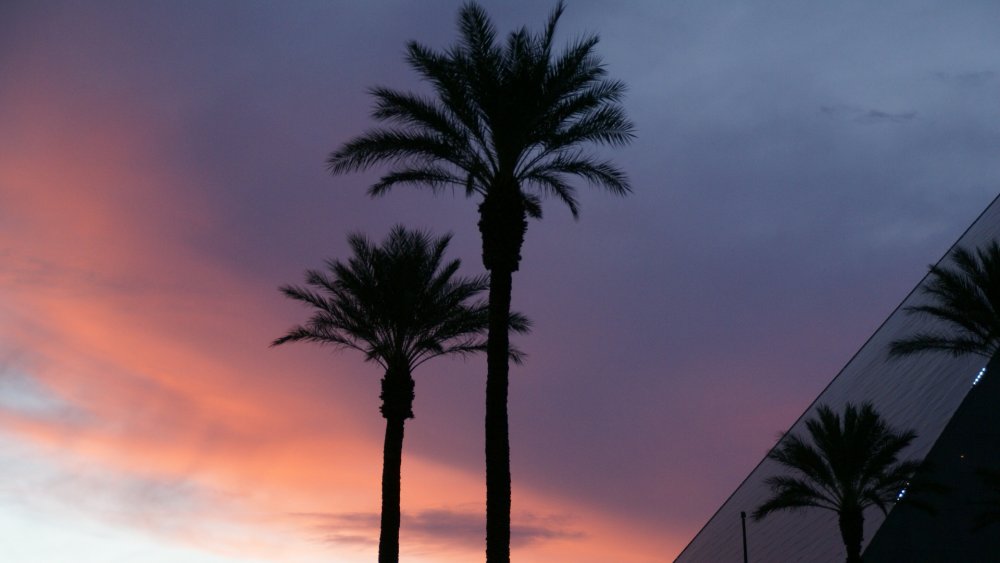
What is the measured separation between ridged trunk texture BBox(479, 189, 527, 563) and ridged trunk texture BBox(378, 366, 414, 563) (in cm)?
692

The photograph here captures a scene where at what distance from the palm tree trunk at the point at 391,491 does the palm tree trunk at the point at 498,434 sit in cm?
720

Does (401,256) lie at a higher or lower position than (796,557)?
higher

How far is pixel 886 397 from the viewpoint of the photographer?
49.0 meters

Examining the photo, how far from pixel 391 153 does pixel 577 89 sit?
3941 millimetres

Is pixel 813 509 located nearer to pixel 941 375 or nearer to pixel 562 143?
pixel 941 375

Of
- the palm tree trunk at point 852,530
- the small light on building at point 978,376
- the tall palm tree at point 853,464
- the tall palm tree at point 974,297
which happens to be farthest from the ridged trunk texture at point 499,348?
the small light on building at point 978,376

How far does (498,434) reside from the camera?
1941 cm

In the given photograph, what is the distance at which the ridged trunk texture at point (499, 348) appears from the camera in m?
19.0

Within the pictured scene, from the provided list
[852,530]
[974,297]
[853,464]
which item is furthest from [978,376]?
[974,297]

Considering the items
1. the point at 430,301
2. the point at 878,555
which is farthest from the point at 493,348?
the point at 878,555

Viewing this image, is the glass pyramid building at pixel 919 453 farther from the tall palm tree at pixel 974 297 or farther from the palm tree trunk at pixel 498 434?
the palm tree trunk at pixel 498 434

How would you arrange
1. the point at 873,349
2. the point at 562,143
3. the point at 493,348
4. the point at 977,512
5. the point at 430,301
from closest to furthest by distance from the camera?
the point at 493,348
the point at 562,143
the point at 430,301
the point at 977,512
the point at 873,349

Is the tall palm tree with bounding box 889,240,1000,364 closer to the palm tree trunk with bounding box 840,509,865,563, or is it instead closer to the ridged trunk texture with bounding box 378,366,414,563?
the palm tree trunk with bounding box 840,509,865,563

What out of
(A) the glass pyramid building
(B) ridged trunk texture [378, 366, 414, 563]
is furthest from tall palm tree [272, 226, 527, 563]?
(A) the glass pyramid building
